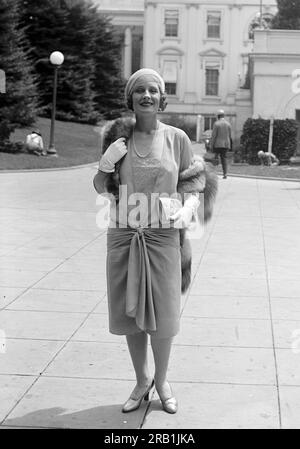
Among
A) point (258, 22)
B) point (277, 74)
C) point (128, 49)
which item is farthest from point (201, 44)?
point (277, 74)

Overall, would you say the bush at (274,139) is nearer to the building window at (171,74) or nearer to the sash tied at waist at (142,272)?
the sash tied at waist at (142,272)

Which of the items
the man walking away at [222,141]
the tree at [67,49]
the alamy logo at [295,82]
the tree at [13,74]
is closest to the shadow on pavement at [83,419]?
the man walking away at [222,141]

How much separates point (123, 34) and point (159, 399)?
69.1m

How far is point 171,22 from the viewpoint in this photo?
6412 cm

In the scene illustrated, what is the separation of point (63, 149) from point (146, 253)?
24.5m

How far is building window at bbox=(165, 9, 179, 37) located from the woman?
62130 millimetres

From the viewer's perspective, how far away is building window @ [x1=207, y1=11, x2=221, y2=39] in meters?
64.3

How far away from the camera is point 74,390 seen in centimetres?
441

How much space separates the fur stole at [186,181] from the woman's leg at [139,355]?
389 mm

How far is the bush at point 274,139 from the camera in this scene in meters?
27.2

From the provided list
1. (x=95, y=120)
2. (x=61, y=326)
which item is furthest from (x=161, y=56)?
(x=61, y=326)

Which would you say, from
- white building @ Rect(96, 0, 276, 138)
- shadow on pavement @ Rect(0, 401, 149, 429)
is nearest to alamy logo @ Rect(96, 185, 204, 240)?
shadow on pavement @ Rect(0, 401, 149, 429)

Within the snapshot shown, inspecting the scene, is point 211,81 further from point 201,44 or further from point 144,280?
point 144,280

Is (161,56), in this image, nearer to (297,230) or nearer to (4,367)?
(297,230)
